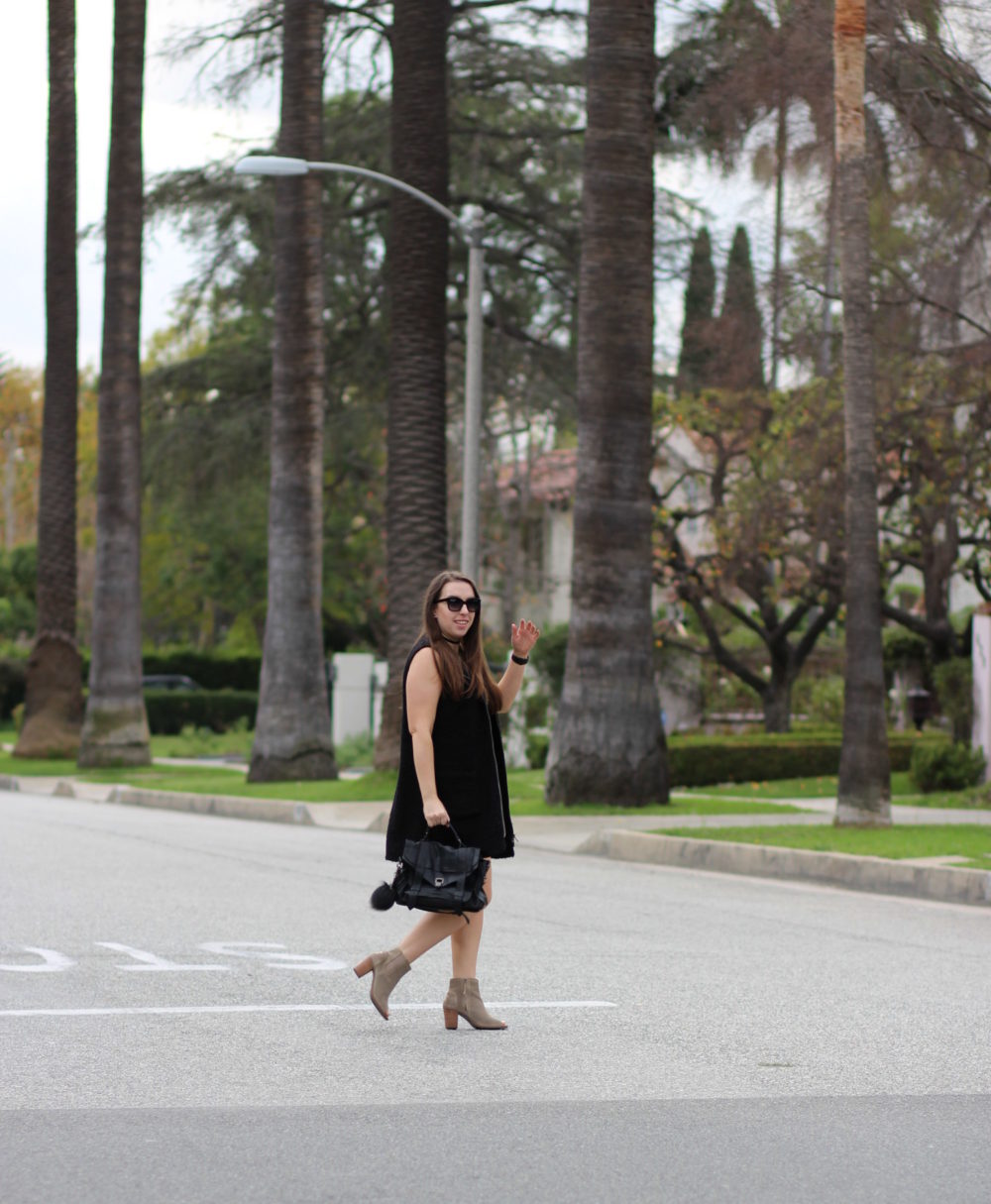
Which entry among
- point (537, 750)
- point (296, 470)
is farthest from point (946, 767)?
point (296, 470)

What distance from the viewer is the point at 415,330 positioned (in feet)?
87.4

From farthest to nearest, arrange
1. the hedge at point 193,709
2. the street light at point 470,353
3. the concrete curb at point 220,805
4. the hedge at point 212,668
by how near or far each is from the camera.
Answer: the hedge at point 212,668 → the hedge at point 193,709 → the concrete curb at point 220,805 → the street light at point 470,353

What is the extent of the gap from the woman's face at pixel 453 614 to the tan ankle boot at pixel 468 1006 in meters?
1.46

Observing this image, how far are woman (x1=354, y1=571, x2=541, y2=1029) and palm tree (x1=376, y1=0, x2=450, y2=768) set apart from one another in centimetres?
1733

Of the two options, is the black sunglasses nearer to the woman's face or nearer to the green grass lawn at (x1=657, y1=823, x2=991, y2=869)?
the woman's face

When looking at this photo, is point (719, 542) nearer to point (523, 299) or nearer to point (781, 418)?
point (781, 418)

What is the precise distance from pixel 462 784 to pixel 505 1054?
112 cm

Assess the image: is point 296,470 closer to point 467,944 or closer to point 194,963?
point 194,963

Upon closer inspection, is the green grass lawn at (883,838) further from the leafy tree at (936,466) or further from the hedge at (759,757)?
the leafy tree at (936,466)

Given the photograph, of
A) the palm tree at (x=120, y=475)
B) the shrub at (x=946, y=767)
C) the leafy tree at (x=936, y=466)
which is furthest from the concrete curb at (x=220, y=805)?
the leafy tree at (x=936, y=466)

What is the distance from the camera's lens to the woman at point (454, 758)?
817cm

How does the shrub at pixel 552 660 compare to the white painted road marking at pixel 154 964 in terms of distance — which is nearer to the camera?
the white painted road marking at pixel 154 964

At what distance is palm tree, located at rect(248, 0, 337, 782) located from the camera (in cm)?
2745

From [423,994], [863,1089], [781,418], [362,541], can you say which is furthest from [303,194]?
[362,541]
